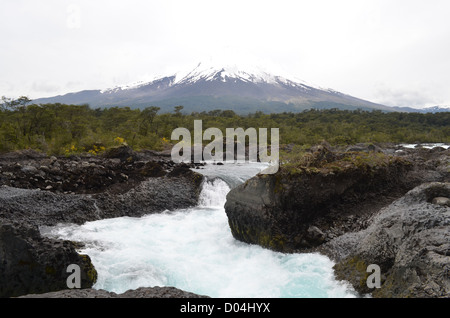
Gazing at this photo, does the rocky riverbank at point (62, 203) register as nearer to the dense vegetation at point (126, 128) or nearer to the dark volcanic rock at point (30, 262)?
the dark volcanic rock at point (30, 262)

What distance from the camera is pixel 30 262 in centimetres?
551

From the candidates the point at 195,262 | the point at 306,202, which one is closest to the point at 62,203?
the point at 195,262

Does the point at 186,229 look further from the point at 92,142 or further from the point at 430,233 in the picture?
the point at 92,142

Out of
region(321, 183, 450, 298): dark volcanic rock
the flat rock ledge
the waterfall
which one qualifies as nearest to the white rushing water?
region(321, 183, 450, 298): dark volcanic rock

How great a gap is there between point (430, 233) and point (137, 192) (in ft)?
36.7

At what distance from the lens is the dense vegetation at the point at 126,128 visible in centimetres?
2555

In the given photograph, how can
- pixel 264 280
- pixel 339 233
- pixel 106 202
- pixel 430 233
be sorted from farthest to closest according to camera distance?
pixel 106 202 → pixel 339 233 → pixel 264 280 → pixel 430 233

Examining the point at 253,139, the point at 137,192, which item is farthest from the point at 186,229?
the point at 253,139

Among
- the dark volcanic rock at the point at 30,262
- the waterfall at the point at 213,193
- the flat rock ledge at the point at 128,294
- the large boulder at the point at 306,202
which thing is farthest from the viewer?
the waterfall at the point at 213,193

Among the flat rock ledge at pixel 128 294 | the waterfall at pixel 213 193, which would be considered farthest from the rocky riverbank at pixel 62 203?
the flat rock ledge at pixel 128 294

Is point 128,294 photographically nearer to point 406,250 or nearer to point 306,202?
point 406,250

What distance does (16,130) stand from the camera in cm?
2586

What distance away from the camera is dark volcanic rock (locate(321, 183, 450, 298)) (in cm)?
458

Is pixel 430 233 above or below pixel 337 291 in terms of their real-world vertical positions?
above
